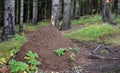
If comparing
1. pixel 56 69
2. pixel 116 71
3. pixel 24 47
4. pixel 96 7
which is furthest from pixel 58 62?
pixel 96 7

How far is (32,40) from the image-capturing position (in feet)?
38.0

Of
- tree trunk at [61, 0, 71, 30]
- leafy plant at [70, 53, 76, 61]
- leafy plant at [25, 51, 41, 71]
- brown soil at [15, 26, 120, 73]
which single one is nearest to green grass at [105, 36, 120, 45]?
brown soil at [15, 26, 120, 73]

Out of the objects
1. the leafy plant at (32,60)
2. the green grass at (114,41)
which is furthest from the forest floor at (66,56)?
the green grass at (114,41)

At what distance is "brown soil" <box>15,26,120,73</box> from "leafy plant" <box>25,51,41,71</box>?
0.30 meters

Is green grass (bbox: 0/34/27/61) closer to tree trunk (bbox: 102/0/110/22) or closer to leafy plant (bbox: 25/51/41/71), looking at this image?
leafy plant (bbox: 25/51/41/71)

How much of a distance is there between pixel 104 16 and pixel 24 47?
10055 mm

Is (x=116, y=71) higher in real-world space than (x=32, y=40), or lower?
lower

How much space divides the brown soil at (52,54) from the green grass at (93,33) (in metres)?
3.22

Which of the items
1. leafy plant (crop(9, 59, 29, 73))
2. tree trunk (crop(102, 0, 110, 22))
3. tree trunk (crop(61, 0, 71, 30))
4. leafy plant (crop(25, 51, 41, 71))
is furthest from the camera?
tree trunk (crop(102, 0, 110, 22))

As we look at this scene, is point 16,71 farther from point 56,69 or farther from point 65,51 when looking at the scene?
point 65,51

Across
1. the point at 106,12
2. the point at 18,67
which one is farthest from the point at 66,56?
the point at 106,12

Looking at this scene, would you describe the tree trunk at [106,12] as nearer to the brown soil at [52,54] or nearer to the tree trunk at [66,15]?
the tree trunk at [66,15]

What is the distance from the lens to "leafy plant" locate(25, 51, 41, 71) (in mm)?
9568

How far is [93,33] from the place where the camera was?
54.5ft
